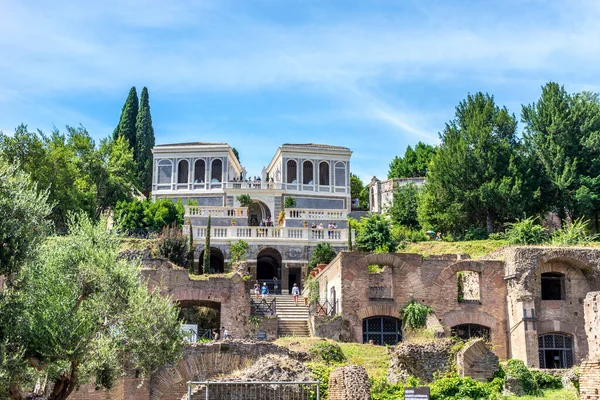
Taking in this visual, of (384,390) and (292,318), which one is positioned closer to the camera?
(384,390)

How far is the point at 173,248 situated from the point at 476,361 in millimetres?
18999

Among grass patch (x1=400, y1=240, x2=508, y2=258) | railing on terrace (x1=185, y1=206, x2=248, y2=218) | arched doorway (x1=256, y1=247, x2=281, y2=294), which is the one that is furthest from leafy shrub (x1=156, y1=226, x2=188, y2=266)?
grass patch (x1=400, y1=240, x2=508, y2=258)

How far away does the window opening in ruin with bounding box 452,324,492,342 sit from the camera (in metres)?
30.7

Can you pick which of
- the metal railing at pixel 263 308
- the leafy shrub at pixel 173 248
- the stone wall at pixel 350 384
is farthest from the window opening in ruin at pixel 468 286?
the leafy shrub at pixel 173 248

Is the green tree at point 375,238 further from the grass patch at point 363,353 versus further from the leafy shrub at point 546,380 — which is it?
the leafy shrub at point 546,380

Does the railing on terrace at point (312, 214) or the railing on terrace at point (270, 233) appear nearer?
the railing on terrace at point (270, 233)

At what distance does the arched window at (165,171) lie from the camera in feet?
181

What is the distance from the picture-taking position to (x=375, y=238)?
3741cm

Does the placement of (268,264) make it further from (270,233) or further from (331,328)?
(331,328)

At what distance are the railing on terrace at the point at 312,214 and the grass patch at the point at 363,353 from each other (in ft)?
62.6

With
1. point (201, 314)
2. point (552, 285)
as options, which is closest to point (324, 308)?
point (201, 314)

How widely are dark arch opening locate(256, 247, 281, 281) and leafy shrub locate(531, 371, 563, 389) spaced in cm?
2017

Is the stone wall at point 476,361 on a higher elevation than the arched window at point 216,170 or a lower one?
lower

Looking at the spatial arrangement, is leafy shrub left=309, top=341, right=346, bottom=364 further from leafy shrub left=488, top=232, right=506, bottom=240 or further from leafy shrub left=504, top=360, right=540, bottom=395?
leafy shrub left=488, top=232, right=506, bottom=240
